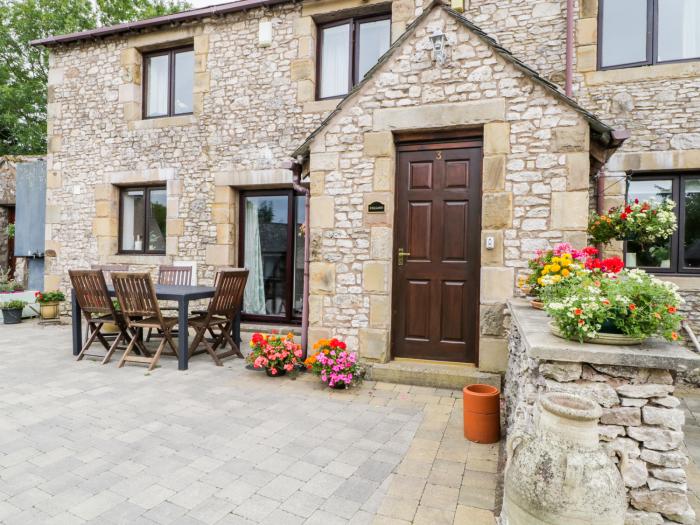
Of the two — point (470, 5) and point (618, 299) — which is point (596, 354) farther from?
point (470, 5)

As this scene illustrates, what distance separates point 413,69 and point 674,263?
3.79 metres

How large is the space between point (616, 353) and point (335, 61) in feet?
20.5

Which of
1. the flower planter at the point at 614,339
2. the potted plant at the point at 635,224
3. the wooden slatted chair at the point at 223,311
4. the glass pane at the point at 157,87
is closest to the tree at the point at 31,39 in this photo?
the glass pane at the point at 157,87

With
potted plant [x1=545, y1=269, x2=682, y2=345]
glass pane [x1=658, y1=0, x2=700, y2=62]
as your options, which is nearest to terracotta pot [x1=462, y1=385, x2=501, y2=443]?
potted plant [x1=545, y1=269, x2=682, y2=345]

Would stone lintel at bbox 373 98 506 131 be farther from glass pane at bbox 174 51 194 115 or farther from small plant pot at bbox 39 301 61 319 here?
small plant pot at bbox 39 301 61 319

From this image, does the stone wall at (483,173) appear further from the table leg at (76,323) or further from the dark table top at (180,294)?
the table leg at (76,323)

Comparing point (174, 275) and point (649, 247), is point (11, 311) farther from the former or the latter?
point (649, 247)

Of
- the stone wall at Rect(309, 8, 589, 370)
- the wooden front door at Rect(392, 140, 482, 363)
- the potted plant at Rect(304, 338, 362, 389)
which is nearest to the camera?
the stone wall at Rect(309, 8, 589, 370)

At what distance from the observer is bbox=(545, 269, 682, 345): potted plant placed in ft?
6.92

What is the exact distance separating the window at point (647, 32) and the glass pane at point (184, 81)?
6.45 m

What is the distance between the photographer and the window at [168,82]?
782 cm

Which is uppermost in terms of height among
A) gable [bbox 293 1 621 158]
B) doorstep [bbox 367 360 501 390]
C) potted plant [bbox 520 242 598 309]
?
gable [bbox 293 1 621 158]

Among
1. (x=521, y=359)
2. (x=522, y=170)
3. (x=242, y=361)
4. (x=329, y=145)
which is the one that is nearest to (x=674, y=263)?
(x=522, y=170)

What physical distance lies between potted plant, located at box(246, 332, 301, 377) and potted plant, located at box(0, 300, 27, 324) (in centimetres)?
600
